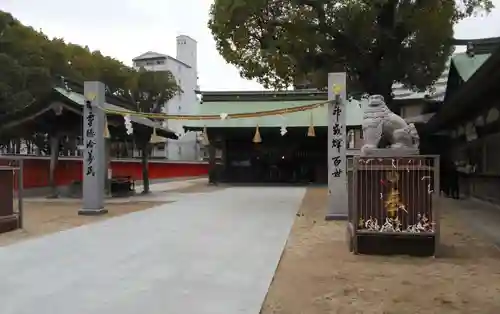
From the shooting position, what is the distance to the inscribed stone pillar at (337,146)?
11734mm

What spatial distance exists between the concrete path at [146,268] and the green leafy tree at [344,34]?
612cm

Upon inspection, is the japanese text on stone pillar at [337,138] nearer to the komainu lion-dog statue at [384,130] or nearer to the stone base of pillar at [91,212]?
the komainu lion-dog statue at [384,130]

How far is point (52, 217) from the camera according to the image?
12.1 metres

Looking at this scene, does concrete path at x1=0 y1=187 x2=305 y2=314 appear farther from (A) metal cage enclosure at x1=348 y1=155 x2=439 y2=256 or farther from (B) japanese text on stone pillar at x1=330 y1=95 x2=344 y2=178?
(B) japanese text on stone pillar at x1=330 y1=95 x2=344 y2=178

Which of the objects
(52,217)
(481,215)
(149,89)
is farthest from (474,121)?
(149,89)

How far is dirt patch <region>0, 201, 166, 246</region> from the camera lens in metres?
9.40

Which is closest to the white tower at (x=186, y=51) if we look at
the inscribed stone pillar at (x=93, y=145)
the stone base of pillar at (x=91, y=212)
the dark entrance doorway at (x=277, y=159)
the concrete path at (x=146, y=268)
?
the dark entrance doorway at (x=277, y=159)

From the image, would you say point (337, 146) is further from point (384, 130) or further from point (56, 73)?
point (56, 73)

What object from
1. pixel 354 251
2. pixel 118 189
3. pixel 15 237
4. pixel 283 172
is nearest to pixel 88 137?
pixel 15 237

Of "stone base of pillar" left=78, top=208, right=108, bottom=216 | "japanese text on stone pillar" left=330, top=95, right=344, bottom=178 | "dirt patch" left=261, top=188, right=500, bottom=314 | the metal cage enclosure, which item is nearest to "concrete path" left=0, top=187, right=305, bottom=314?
"dirt patch" left=261, top=188, right=500, bottom=314

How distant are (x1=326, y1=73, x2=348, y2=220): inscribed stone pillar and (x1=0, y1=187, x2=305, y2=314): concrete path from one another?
1.39 metres

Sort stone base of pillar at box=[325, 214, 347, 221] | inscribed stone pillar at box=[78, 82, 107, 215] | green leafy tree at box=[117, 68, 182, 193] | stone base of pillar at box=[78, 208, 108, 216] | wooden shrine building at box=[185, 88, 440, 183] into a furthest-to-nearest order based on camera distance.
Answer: green leafy tree at box=[117, 68, 182, 193] → wooden shrine building at box=[185, 88, 440, 183] → inscribed stone pillar at box=[78, 82, 107, 215] → stone base of pillar at box=[78, 208, 108, 216] → stone base of pillar at box=[325, 214, 347, 221]

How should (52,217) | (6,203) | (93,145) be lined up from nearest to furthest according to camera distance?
(6,203) → (52,217) → (93,145)

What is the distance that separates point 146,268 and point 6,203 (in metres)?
4.92
